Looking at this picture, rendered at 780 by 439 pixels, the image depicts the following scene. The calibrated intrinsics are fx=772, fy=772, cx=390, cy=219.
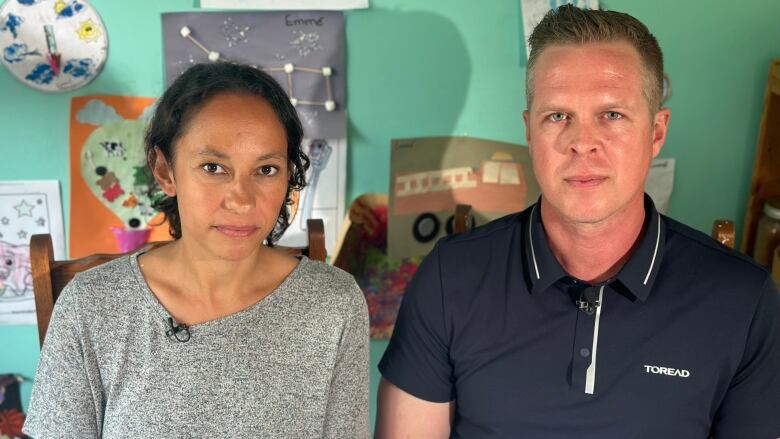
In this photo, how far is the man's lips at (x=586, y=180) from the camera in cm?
115

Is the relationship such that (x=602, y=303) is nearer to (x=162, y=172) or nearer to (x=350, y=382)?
(x=350, y=382)

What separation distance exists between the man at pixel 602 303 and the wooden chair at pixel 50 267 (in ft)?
0.79

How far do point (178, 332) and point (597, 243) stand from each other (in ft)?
2.23

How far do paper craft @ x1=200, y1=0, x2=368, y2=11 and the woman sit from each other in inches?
16.2

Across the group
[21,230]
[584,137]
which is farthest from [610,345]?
[21,230]

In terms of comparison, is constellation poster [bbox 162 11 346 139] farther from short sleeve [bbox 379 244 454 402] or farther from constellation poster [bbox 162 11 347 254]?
short sleeve [bbox 379 244 454 402]

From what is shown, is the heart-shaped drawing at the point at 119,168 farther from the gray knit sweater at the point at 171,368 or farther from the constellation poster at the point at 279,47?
the gray knit sweater at the point at 171,368

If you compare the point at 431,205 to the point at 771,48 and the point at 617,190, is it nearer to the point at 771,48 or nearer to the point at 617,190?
the point at 617,190

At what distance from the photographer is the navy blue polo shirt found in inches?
46.9

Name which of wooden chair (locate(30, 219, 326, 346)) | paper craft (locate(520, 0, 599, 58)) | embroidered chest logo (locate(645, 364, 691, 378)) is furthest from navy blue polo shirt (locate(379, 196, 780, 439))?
paper craft (locate(520, 0, 599, 58))

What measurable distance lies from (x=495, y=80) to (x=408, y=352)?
71 centimetres

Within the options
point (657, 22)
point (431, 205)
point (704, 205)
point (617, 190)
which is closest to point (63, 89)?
point (431, 205)

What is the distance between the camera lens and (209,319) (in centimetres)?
122

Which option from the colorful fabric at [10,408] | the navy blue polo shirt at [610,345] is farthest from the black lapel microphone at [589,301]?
the colorful fabric at [10,408]
